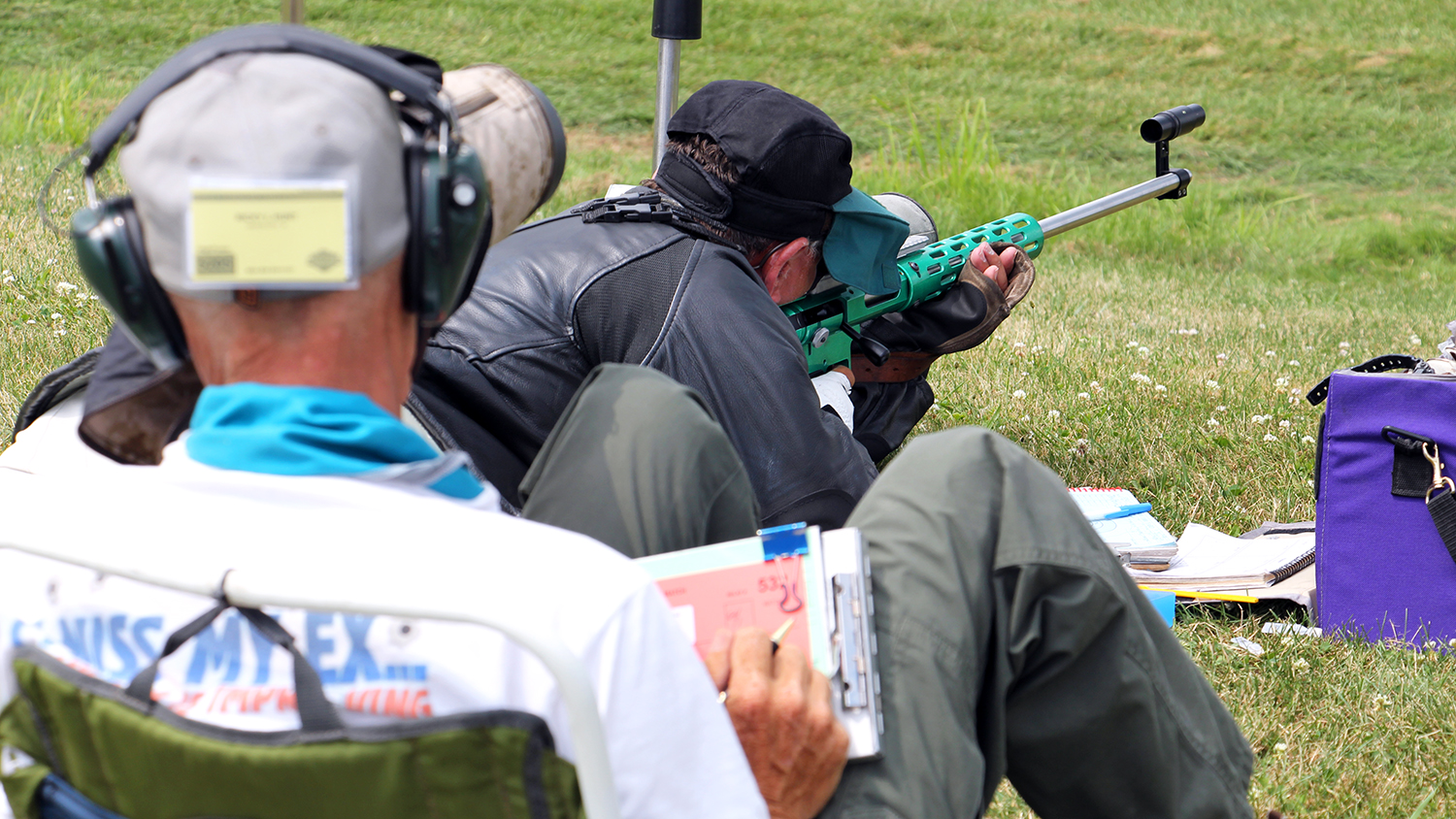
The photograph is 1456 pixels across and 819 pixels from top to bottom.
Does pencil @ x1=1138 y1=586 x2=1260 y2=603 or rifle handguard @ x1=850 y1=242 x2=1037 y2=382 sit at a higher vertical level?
rifle handguard @ x1=850 y1=242 x2=1037 y2=382

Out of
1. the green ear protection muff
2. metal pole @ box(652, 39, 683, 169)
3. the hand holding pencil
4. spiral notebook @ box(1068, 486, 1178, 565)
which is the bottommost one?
spiral notebook @ box(1068, 486, 1178, 565)

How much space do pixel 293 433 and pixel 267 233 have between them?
6.3 inches

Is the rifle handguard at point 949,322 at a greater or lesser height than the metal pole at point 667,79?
lesser

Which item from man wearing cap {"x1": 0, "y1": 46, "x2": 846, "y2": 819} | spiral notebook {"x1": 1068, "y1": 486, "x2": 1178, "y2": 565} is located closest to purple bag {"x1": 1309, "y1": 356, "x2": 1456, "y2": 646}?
spiral notebook {"x1": 1068, "y1": 486, "x2": 1178, "y2": 565}

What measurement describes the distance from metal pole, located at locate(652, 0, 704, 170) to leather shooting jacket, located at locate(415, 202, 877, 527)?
1.68 metres

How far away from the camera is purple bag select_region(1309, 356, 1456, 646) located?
2.65m

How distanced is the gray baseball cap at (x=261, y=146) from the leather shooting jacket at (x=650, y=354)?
1.32 m

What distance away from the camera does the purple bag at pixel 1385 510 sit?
2.65 m

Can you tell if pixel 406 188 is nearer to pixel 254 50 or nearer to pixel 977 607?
pixel 254 50

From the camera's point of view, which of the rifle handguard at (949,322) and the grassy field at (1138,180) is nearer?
the grassy field at (1138,180)

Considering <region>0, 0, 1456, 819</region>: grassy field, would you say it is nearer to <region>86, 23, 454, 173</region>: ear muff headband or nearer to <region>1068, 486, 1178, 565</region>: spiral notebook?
<region>1068, 486, 1178, 565</region>: spiral notebook

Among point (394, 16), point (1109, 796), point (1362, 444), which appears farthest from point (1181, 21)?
point (1109, 796)

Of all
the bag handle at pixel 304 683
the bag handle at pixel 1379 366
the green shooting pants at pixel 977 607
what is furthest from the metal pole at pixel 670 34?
the bag handle at pixel 304 683

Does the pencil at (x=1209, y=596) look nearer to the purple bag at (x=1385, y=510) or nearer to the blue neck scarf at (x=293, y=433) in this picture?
the purple bag at (x=1385, y=510)
